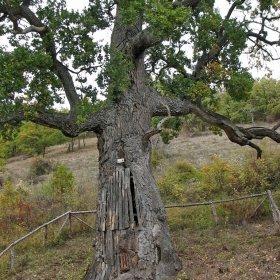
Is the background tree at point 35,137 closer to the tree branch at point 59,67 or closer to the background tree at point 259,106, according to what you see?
the background tree at point 259,106

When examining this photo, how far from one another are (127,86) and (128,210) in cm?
320

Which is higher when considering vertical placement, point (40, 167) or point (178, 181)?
point (40, 167)

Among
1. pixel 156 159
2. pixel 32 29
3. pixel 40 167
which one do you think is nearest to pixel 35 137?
pixel 40 167

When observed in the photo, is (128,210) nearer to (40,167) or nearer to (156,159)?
(156,159)

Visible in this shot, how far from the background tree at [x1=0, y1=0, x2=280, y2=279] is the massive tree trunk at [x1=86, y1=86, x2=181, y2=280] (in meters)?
0.02

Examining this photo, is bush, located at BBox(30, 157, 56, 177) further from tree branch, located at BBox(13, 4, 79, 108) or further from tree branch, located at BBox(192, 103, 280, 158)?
tree branch, located at BBox(192, 103, 280, 158)

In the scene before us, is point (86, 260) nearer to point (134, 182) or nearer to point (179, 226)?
point (134, 182)

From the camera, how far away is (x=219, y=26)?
9.34 m

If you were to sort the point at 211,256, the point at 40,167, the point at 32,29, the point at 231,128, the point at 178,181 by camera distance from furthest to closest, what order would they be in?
the point at 40,167 < the point at 178,181 < the point at 231,128 < the point at 32,29 < the point at 211,256

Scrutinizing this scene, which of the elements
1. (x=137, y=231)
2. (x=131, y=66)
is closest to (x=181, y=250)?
(x=137, y=231)

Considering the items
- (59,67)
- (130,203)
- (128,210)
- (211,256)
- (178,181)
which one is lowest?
(211,256)

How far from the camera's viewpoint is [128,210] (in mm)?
7023

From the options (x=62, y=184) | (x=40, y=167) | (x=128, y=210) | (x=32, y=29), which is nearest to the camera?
(x=128, y=210)

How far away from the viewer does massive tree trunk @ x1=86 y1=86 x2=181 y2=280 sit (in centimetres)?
665
